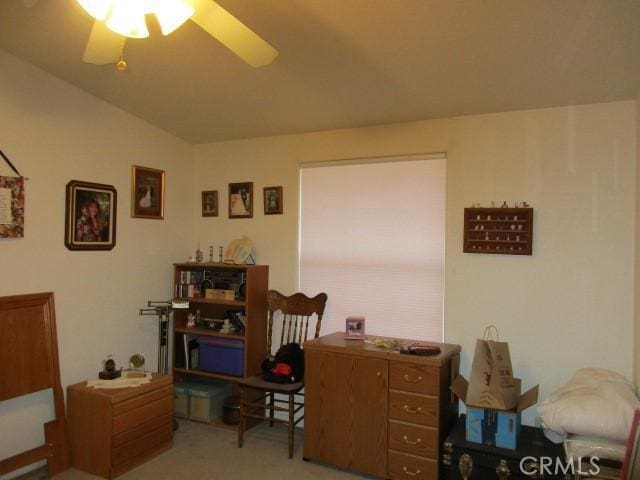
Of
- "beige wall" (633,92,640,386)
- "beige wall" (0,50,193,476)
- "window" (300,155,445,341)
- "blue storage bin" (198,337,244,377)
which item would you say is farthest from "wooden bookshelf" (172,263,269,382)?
"beige wall" (633,92,640,386)

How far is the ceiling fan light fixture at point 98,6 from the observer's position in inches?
58.8

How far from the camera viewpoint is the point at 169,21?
5.23 ft

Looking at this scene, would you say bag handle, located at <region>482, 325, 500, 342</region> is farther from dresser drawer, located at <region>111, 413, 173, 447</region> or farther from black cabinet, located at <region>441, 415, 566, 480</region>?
dresser drawer, located at <region>111, 413, 173, 447</region>

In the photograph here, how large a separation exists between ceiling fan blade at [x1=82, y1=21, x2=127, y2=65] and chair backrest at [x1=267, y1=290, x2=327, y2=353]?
2165mm

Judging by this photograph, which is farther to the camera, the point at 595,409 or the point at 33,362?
the point at 33,362

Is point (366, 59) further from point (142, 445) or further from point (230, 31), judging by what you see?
point (142, 445)

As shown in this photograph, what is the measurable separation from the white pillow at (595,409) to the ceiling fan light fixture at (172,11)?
91.8 inches

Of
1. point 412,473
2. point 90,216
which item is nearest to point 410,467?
point 412,473

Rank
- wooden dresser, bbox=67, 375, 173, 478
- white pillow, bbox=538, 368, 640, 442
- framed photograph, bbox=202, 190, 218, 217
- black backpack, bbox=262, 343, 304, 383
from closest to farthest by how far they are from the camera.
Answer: white pillow, bbox=538, 368, 640, 442 < wooden dresser, bbox=67, 375, 173, 478 < black backpack, bbox=262, 343, 304, 383 < framed photograph, bbox=202, 190, 218, 217

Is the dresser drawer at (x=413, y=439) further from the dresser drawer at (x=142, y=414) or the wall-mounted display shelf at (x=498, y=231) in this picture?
the dresser drawer at (x=142, y=414)

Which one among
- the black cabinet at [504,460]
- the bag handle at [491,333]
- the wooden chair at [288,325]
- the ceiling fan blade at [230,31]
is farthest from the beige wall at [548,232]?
the ceiling fan blade at [230,31]

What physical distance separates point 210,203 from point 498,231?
247cm

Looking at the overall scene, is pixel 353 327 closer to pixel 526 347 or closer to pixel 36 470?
pixel 526 347

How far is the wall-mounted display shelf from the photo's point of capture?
2.88 m
